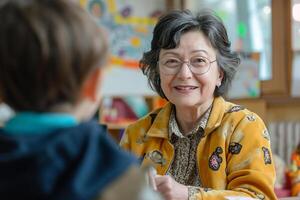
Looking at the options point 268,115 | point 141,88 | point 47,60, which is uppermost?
point 47,60

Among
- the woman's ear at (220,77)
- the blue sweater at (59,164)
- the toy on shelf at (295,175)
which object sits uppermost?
the woman's ear at (220,77)

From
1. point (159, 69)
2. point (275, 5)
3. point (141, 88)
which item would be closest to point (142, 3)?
point (141, 88)

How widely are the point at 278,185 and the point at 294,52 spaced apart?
3.81 ft

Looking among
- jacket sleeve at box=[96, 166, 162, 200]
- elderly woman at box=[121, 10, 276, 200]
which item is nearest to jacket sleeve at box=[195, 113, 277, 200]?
elderly woman at box=[121, 10, 276, 200]

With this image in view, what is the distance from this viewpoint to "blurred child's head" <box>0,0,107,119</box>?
77 cm

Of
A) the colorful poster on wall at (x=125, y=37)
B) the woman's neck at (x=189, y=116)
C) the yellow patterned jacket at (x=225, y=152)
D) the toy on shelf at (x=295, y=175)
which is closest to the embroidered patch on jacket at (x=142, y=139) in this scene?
the yellow patterned jacket at (x=225, y=152)

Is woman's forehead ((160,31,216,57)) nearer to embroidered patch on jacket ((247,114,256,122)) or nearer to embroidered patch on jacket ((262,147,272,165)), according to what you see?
embroidered patch on jacket ((247,114,256,122))

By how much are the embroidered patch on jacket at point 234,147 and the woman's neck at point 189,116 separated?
0.55 feet

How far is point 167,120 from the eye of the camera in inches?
66.9

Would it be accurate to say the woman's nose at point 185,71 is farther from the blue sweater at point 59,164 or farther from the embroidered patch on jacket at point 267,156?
the blue sweater at point 59,164

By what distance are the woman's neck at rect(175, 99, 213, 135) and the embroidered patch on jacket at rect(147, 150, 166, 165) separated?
4.0 inches

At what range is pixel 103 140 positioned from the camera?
809 mm

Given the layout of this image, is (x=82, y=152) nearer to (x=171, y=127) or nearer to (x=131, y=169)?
(x=131, y=169)

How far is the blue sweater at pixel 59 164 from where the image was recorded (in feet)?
2.52
